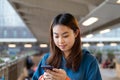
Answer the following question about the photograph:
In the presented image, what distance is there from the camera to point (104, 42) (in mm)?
35500

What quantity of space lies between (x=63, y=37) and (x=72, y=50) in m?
0.13

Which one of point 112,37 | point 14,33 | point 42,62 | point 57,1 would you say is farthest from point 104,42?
point 42,62

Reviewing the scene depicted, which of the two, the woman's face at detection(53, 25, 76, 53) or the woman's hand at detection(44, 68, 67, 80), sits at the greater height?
the woman's face at detection(53, 25, 76, 53)

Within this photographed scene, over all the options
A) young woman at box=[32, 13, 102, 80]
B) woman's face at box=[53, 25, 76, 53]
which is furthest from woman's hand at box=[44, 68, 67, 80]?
Answer: woman's face at box=[53, 25, 76, 53]

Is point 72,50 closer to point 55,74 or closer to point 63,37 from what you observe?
point 63,37

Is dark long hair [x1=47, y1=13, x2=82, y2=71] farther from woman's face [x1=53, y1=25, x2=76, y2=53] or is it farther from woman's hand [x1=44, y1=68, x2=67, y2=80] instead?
woman's hand [x1=44, y1=68, x2=67, y2=80]

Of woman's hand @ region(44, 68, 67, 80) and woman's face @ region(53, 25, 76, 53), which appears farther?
woman's face @ region(53, 25, 76, 53)

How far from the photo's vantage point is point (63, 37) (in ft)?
5.34

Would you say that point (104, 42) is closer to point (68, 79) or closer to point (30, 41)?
point (30, 41)

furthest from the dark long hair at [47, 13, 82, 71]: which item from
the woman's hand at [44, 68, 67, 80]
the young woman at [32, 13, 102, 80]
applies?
the woman's hand at [44, 68, 67, 80]

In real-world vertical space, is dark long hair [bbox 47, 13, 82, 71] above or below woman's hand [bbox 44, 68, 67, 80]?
above

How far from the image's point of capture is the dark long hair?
169cm

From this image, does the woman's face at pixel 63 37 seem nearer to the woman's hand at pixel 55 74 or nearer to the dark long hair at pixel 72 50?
the dark long hair at pixel 72 50

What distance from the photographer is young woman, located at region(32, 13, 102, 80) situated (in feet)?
5.39
